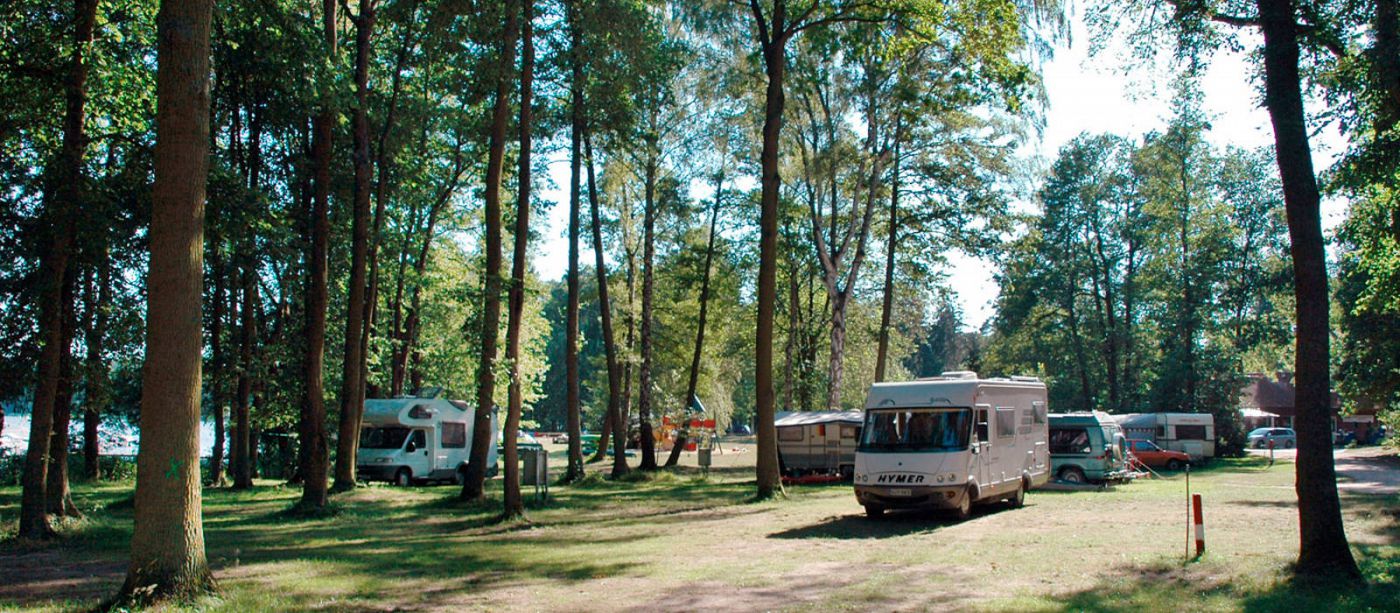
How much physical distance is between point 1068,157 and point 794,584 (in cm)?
4352

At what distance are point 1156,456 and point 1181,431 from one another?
15.7ft

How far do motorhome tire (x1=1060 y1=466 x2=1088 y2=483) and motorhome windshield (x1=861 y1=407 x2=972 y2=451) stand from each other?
1262 centimetres

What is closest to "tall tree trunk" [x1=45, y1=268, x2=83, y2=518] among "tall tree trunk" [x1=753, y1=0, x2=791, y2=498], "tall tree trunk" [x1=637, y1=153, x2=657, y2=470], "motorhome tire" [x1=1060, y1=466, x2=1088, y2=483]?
"tall tree trunk" [x1=753, y1=0, x2=791, y2=498]

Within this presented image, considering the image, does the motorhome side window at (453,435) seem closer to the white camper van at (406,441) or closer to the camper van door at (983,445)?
the white camper van at (406,441)

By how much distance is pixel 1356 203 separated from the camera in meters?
17.9

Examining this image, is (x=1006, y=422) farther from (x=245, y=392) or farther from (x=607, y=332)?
(x=245, y=392)

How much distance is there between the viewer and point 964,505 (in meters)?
16.8

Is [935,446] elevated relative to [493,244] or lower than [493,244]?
lower

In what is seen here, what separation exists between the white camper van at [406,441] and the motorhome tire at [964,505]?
1560 cm

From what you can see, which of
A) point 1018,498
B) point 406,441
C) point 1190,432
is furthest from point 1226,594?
point 1190,432

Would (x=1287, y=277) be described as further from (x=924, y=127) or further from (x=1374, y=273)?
(x=1374, y=273)

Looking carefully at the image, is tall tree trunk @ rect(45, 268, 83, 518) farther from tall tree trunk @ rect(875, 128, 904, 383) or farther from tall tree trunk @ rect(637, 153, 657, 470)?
tall tree trunk @ rect(875, 128, 904, 383)

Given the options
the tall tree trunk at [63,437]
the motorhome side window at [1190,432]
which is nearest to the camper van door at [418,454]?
the tall tree trunk at [63,437]

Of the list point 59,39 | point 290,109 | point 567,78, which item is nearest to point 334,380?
point 290,109
